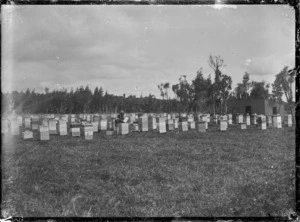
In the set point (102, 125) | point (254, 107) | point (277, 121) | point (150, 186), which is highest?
point (254, 107)

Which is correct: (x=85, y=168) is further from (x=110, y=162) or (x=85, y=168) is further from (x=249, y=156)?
(x=249, y=156)

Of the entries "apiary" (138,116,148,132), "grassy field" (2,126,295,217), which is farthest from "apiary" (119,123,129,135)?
"grassy field" (2,126,295,217)

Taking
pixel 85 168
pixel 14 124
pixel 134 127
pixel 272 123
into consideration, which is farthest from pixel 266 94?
pixel 85 168

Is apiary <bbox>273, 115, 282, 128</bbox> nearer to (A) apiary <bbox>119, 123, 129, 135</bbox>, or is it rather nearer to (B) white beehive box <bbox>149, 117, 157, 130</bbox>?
(B) white beehive box <bbox>149, 117, 157, 130</bbox>

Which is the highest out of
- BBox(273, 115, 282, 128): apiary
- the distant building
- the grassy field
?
the distant building

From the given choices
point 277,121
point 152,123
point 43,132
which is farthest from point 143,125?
point 277,121

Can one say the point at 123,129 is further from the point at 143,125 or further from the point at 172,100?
the point at 172,100

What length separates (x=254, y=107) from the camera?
57938 millimetres

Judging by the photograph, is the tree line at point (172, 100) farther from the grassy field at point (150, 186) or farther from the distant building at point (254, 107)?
the grassy field at point (150, 186)

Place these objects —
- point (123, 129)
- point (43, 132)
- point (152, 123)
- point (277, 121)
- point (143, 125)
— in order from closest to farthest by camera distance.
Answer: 1. point (43, 132)
2. point (123, 129)
3. point (143, 125)
4. point (152, 123)
5. point (277, 121)

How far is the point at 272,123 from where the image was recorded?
80.2ft

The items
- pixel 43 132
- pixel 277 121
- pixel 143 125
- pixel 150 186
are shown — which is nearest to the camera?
pixel 150 186

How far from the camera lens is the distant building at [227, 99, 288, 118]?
55.4 m

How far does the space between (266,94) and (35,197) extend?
61890 millimetres
